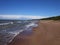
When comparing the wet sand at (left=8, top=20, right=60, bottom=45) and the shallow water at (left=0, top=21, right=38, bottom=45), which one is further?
the shallow water at (left=0, top=21, right=38, bottom=45)

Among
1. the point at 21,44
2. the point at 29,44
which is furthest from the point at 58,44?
the point at 21,44

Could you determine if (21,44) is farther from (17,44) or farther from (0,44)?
(0,44)

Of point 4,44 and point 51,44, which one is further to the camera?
point 4,44

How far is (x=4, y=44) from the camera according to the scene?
5.15m

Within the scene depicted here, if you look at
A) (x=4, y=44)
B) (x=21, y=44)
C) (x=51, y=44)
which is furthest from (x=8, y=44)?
(x=51, y=44)

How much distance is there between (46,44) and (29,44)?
0.68 m

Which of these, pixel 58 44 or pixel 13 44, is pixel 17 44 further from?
pixel 58 44

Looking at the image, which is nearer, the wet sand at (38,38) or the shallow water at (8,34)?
the wet sand at (38,38)

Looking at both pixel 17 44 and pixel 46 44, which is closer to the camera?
pixel 46 44

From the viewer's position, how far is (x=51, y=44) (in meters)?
4.74

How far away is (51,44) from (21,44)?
123 centimetres

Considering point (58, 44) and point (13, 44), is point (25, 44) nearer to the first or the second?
point (13, 44)

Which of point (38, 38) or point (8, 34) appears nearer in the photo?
point (38, 38)

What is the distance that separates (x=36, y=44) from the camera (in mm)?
4906
